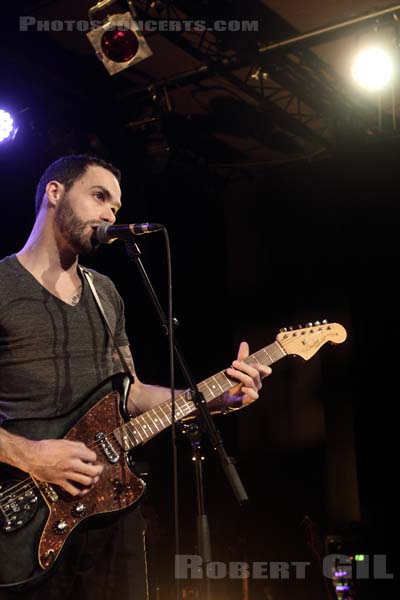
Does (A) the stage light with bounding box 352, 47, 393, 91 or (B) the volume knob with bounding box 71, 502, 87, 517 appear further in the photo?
(A) the stage light with bounding box 352, 47, 393, 91

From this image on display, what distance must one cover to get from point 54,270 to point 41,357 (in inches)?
18.5

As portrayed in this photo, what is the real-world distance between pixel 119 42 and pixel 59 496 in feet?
11.8

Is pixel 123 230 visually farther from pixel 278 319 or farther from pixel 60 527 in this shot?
pixel 278 319

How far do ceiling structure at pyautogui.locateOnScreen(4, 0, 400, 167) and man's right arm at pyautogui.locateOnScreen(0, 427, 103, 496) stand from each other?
4046mm

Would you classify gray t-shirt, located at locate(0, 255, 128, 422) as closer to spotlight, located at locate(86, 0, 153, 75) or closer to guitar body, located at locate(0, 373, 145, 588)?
guitar body, located at locate(0, 373, 145, 588)

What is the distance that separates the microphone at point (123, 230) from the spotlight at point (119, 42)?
99.7 inches

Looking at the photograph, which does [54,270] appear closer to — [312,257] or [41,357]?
[41,357]

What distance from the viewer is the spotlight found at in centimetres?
504

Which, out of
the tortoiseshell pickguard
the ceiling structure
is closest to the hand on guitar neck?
the tortoiseshell pickguard

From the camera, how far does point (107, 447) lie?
291cm

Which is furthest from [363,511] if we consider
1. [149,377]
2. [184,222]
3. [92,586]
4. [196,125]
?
[92,586]

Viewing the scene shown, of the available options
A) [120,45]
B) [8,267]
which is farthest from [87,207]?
[120,45]

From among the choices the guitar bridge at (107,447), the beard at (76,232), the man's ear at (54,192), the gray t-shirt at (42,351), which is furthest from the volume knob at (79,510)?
the man's ear at (54,192)

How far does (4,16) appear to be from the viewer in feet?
18.2
